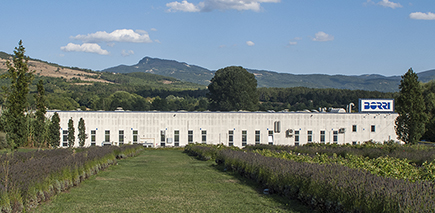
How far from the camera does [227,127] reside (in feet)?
160

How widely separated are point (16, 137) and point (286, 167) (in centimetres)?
1751

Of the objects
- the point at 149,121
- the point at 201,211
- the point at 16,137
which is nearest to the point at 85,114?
the point at 149,121

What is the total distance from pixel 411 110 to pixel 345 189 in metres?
41.6

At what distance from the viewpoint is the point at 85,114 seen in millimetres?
46344

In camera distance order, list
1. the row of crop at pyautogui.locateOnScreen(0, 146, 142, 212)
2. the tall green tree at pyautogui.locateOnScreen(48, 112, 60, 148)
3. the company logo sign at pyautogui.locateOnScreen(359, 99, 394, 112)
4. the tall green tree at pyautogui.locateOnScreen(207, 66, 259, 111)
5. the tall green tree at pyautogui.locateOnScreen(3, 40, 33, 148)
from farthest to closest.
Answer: the tall green tree at pyautogui.locateOnScreen(207, 66, 259, 111) → the company logo sign at pyautogui.locateOnScreen(359, 99, 394, 112) → the tall green tree at pyautogui.locateOnScreen(48, 112, 60, 148) → the tall green tree at pyautogui.locateOnScreen(3, 40, 33, 148) → the row of crop at pyautogui.locateOnScreen(0, 146, 142, 212)

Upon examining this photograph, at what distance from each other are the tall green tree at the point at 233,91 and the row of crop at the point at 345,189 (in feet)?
251

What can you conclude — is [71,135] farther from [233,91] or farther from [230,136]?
[233,91]

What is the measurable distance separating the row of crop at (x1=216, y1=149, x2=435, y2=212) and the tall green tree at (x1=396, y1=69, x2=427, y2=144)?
37.7 metres

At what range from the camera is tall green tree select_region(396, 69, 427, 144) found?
45188 mm

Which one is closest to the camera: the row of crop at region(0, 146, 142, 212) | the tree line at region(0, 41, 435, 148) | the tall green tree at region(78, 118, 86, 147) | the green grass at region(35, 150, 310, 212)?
the row of crop at region(0, 146, 142, 212)

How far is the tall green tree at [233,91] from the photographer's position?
293ft

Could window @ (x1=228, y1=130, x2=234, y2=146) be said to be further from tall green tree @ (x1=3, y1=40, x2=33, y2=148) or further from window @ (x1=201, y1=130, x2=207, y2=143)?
tall green tree @ (x1=3, y1=40, x2=33, y2=148)

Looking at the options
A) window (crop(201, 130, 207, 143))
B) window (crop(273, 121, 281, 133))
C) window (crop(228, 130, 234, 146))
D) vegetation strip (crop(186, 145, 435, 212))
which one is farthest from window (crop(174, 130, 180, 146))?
vegetation strip (crop(186, 145, 435, 212))

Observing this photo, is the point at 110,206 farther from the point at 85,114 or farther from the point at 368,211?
the point at 85,114
